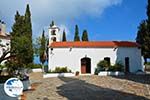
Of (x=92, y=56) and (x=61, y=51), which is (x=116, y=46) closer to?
(x=92, y=56)

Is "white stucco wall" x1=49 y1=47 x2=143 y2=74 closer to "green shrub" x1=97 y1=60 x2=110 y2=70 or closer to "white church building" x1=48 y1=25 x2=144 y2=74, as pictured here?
"white church building" x1=48 y1=25 x2=144 y2=74

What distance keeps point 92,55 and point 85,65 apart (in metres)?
1.90

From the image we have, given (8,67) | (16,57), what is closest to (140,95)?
(16,57)

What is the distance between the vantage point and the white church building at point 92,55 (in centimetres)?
4303

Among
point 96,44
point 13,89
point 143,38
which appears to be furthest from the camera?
point 143,38

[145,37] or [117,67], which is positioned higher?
[145,37]

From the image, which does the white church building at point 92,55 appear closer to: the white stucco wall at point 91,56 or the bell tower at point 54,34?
the white stucco wall at point 91,56

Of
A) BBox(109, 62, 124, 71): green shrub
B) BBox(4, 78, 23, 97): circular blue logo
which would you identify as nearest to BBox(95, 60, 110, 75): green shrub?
BBox(109, 62, 124, 71): green shrub

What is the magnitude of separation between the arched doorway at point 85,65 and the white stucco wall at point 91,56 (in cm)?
59

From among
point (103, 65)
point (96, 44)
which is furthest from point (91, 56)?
point (103, 65)

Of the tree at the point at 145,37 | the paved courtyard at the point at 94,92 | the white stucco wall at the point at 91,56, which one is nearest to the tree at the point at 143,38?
the tree at the point at 145,37

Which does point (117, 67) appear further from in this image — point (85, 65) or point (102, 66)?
point (85, 65)

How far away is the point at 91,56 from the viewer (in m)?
43.4

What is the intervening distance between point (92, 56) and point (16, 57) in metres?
20.9
